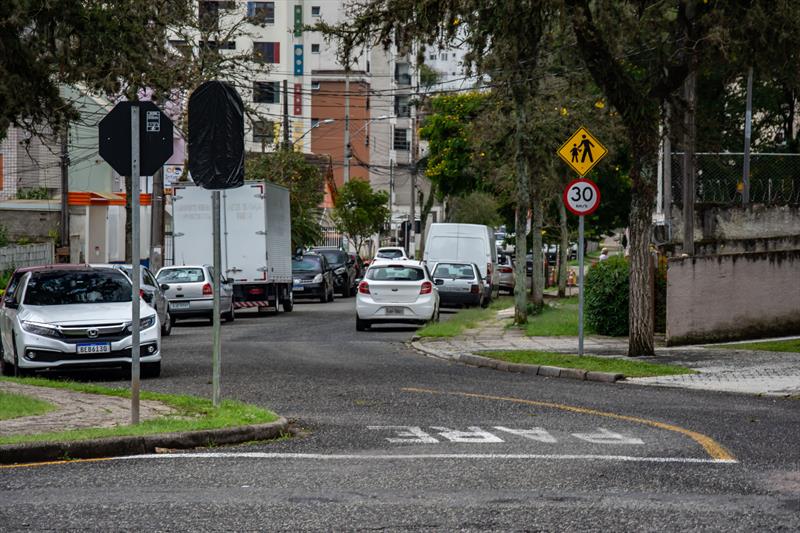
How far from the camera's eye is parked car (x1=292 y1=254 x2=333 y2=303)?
50.2 m

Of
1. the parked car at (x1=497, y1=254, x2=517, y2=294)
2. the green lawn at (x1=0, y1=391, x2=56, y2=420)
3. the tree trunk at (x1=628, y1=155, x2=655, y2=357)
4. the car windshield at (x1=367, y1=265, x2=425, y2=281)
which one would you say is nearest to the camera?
the green lawn at (x1=0, y1=391, x2=56, y2=420)

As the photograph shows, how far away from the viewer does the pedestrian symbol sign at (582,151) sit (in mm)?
21703

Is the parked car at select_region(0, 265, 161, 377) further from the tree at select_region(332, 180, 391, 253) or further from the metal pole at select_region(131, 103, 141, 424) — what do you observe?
the tree at select_region(332, 180, 391, 253)

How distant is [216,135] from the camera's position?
13.7 metres

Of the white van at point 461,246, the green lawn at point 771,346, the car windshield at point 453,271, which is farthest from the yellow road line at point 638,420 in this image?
the white van at point 461,246

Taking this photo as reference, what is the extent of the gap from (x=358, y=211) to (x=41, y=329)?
65.8m

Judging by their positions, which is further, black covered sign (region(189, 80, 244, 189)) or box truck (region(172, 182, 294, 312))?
box truck (region(172, 182, 294, 312))

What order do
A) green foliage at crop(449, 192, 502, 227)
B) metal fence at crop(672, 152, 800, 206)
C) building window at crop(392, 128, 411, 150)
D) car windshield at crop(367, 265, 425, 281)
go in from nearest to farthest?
metal fence at crop(672, 152, 800, 206) → car windshield at crop(367, 265, 425, 281) → green foliage at crop(449, 192, 502, 227) → building window at crop(392, 128, 411, 150)

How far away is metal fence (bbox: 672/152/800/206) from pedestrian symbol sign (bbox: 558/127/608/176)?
8.91 metres

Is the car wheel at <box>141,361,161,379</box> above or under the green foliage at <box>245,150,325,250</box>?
under

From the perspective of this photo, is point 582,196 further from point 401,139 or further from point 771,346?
point 401,139

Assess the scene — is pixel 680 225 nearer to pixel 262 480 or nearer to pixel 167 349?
pixel 167 349

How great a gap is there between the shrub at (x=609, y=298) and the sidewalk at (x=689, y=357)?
0.62 meters

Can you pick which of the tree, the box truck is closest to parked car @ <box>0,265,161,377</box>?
the box truck
